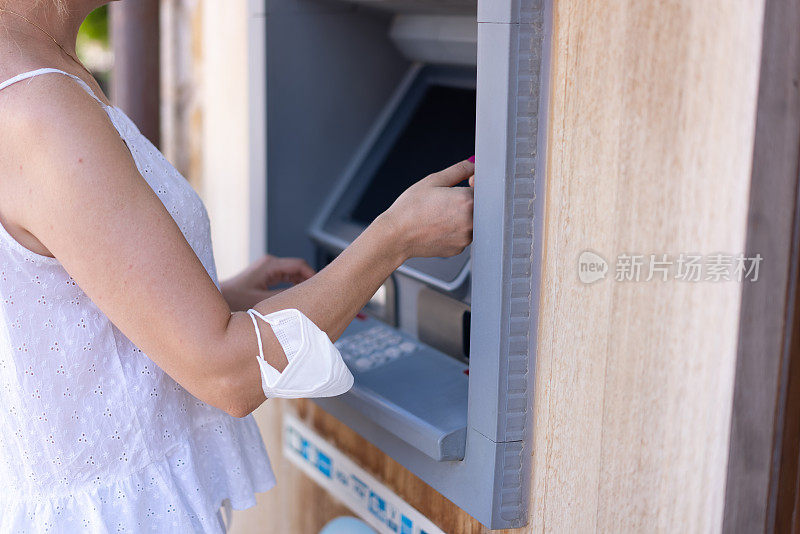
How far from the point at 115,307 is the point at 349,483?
903 millimetres

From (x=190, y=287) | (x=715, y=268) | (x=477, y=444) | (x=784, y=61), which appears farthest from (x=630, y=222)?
(x=190, y=287)

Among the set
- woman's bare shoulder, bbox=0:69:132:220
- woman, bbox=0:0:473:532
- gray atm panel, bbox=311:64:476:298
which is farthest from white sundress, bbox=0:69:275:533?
gray atm panel, bbox=311:64:476:298

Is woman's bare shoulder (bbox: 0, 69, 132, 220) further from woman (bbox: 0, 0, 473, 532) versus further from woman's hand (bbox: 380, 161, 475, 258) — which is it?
woman's hand (bbox: 380, 161, 475, 258)

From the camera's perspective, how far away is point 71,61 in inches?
48.6

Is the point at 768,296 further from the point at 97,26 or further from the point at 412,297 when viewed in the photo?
the point at 97,26

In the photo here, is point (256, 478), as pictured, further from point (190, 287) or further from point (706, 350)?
point (706, 350)

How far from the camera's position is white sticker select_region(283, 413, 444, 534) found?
1.61 meters

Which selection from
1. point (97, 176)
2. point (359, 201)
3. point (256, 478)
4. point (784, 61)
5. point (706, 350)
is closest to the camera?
point (97, 176)

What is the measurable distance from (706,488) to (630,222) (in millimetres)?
426

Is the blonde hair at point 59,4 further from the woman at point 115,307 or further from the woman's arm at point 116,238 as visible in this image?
the woman's arm at point 116,238

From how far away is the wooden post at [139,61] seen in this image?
2.82m

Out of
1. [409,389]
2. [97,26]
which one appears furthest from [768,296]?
[97,26]

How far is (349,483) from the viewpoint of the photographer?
1811mm

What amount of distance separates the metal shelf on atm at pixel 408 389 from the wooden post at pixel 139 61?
1463 millimetres
